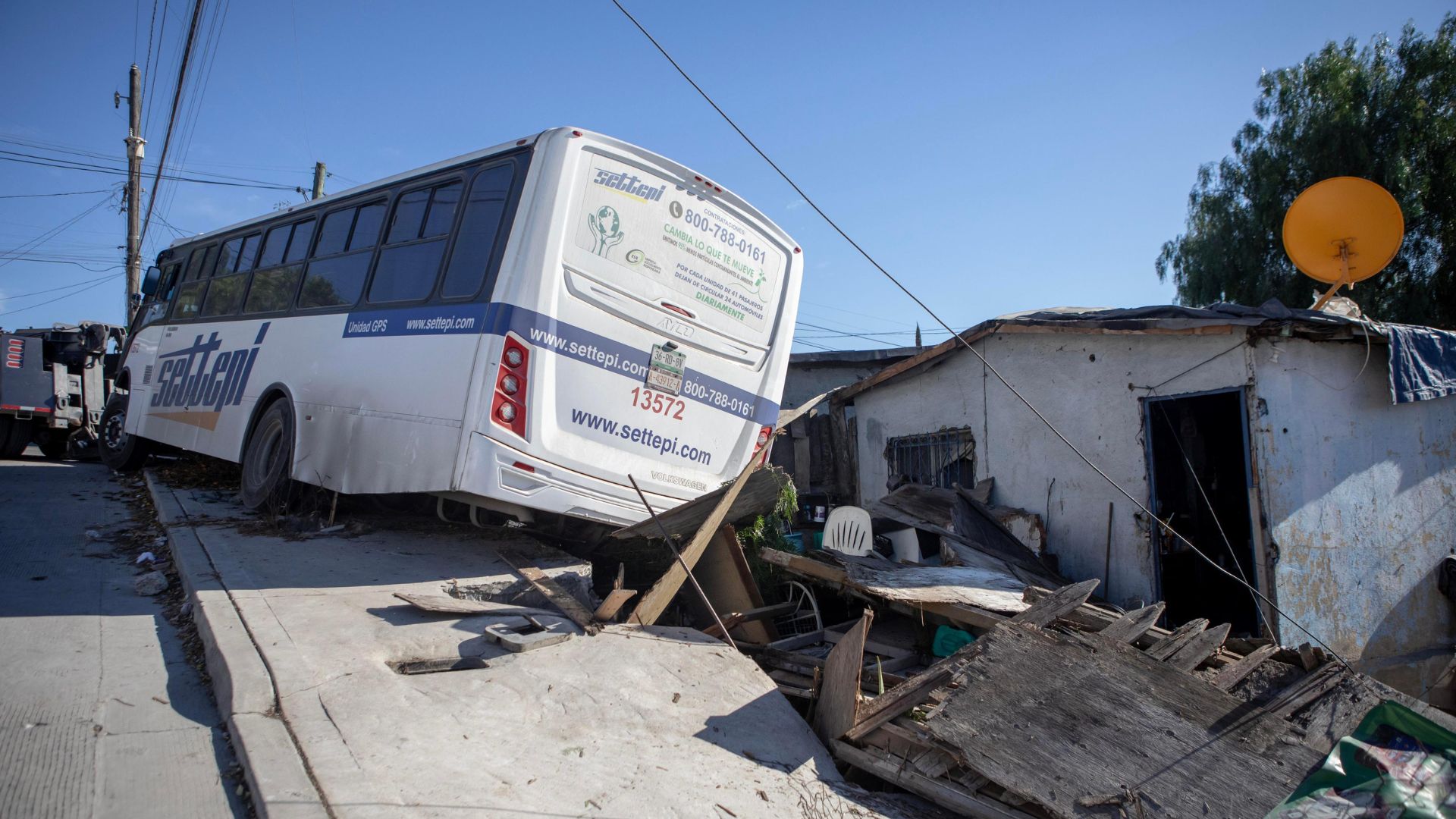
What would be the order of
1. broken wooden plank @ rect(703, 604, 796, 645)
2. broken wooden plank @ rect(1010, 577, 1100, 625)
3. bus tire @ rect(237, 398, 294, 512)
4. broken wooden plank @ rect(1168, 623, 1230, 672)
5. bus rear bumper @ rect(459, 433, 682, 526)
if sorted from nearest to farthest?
1. broken wooden plank @ rect(1168, 623, 1230, 672)
2. broken wooden plank @ rect(1010, 577, 1100, 625)
3. bus rear bumper @ rect(459, 433, 682, 526)
4. broken wooden plank @ rect(703, 604, 796, 645)
5. bus tire @ rect(237, 398, 294, 512)

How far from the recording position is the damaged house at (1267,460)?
7027 mm

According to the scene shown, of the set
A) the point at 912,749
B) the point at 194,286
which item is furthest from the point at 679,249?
the point at 194,286

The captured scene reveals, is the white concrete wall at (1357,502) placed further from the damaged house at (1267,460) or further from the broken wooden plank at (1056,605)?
the broken wooden plank at (1056,605)

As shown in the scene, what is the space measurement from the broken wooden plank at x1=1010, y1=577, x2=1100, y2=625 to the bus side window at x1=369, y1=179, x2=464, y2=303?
15.0 ft

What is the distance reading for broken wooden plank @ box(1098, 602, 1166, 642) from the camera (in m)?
4.66

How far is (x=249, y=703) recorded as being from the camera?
334 cm

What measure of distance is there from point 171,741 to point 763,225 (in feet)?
17.0

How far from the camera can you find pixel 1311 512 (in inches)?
281

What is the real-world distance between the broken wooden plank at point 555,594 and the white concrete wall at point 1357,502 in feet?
19.2

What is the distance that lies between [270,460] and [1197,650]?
7.41 m

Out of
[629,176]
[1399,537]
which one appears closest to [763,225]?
[629,176]

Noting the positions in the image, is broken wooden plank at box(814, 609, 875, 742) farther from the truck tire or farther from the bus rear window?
the truck tire

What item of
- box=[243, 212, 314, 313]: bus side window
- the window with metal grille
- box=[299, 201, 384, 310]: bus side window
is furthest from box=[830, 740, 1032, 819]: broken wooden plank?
box=[243, 212, 314, 313]: bus side window

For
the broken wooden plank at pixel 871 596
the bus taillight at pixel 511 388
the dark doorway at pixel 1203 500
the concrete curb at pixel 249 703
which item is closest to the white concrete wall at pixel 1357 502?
the dark doorway at pixel 1203 500
